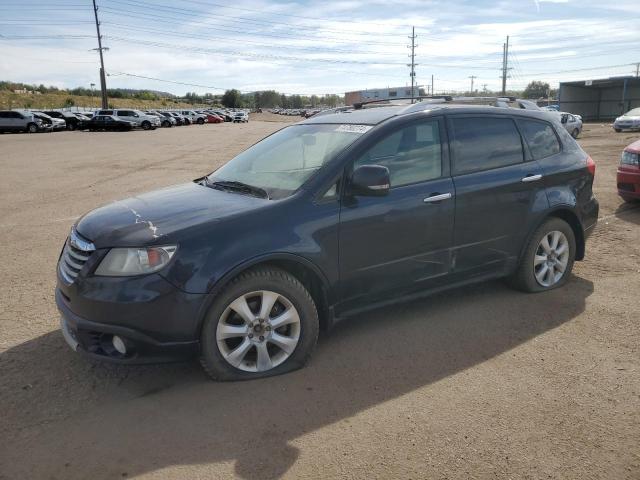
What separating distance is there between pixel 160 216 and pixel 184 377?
3.52 feet

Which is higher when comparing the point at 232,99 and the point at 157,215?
the point at 232,99

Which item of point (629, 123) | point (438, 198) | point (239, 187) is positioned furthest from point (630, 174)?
point (629, 123)

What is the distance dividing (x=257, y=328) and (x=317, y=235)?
72 cm

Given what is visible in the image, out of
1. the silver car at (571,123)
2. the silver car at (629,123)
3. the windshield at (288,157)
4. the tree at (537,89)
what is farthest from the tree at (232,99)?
the windshield at (288,157)

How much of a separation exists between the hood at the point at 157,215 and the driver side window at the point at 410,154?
3.11ft

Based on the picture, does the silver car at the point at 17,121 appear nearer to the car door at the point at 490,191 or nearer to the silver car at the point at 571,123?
the silver car at the point at 571,123

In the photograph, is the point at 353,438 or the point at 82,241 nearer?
the point at 353,438

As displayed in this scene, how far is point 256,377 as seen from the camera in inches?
138

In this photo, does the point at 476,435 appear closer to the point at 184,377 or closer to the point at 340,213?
the point at 340,213

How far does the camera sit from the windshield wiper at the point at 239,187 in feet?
12.6

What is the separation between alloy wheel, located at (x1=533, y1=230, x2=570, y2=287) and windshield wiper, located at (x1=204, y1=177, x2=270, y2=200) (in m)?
2.59

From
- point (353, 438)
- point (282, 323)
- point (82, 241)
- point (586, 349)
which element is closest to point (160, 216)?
point (82, 241)

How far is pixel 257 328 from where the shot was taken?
346cm

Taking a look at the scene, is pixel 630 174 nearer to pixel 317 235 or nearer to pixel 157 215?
pixel 317 235
